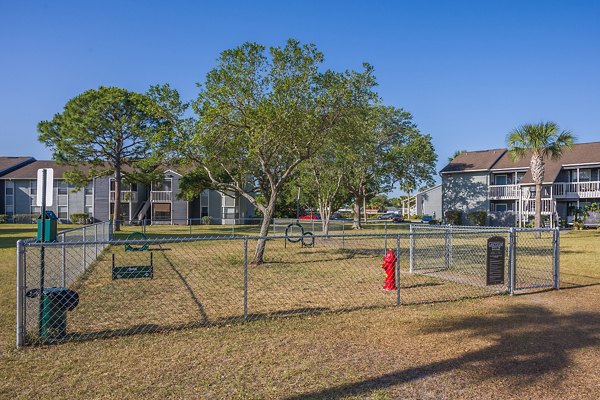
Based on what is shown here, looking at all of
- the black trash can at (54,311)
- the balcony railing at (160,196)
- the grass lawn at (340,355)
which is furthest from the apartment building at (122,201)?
the black trash can at (54,311)

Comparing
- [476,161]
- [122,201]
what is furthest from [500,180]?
[122,201]

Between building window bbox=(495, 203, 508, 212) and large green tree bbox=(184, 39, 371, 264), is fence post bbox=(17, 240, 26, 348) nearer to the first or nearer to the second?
large green tree bbox=(184, 39, 371, 264)

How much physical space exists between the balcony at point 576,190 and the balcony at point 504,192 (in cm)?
316

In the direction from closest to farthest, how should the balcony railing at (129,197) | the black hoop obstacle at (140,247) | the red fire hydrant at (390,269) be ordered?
the red fire hydrant at (390,269)
the black hoop obstacle at (140,247)
the balcony railing at (129,197)

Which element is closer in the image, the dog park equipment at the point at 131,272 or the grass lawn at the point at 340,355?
the grass lawn at the point at 340,355

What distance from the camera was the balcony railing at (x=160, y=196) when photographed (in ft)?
173

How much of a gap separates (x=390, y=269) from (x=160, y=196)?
45.7 metres

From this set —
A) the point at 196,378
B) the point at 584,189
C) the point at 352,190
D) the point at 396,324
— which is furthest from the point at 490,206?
the point at 196,378

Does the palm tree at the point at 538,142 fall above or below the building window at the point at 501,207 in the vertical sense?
above

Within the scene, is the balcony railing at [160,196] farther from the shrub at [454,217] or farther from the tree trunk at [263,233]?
the tree trunk at [263,233]

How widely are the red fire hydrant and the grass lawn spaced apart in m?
0.90

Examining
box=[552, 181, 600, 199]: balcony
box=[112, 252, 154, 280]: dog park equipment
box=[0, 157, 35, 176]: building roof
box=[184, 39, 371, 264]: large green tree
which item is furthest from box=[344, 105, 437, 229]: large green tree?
box=[0, 157, 35, 176]: building roof

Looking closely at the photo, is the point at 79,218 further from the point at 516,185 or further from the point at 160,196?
the point at 516,185

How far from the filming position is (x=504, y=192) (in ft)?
146
